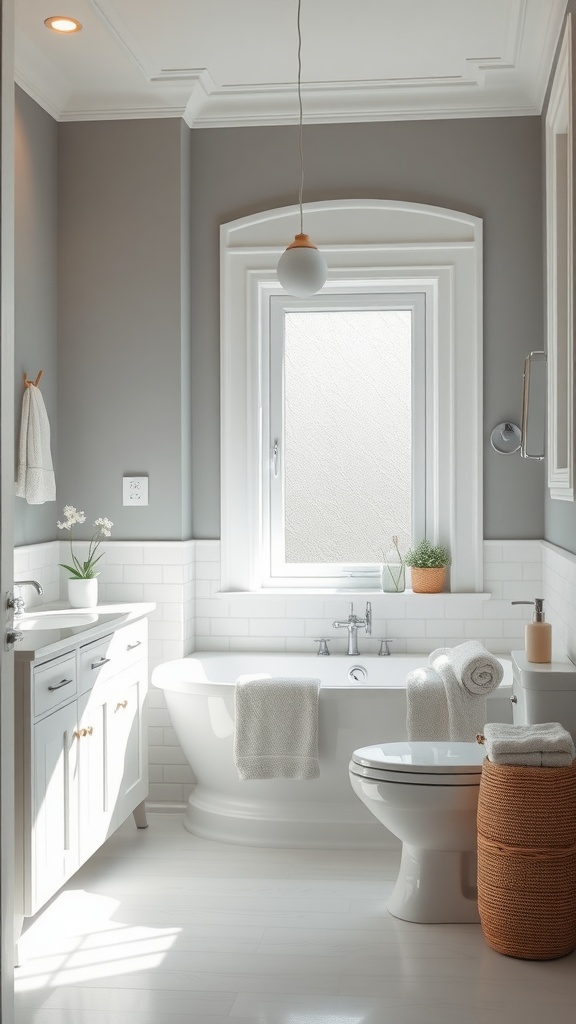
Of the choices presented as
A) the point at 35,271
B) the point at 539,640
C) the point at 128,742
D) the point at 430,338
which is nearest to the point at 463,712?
the point at 539,640

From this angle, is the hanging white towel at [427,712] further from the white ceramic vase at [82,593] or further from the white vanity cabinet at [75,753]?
the white ceramic vase at [82,593]

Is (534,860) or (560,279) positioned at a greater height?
(560,279)

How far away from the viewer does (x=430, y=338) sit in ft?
15.1

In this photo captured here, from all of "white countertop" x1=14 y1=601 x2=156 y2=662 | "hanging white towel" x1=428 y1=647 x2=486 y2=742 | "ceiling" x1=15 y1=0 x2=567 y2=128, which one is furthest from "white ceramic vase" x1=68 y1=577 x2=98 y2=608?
"ceiling" x1=15 y1=0 x2=567 y2=128

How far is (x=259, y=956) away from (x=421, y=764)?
0.75 m

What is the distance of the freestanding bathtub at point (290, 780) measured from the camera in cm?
378

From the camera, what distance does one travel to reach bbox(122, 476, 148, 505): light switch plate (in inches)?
174

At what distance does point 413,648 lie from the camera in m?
4.47

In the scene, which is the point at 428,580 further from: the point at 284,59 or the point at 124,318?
the point at 284,59

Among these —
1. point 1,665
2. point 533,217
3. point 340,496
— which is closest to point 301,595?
point 340,496

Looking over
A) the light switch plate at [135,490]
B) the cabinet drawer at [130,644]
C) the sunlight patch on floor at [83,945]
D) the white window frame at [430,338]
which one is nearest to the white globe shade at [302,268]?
the white window frame at [430,338]

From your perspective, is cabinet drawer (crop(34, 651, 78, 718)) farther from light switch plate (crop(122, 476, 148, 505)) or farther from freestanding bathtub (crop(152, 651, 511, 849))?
light switch plate (crop(122, 476, 148, 505))

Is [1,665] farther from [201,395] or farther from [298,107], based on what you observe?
[298,107]

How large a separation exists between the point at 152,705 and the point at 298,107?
2.77 meters
